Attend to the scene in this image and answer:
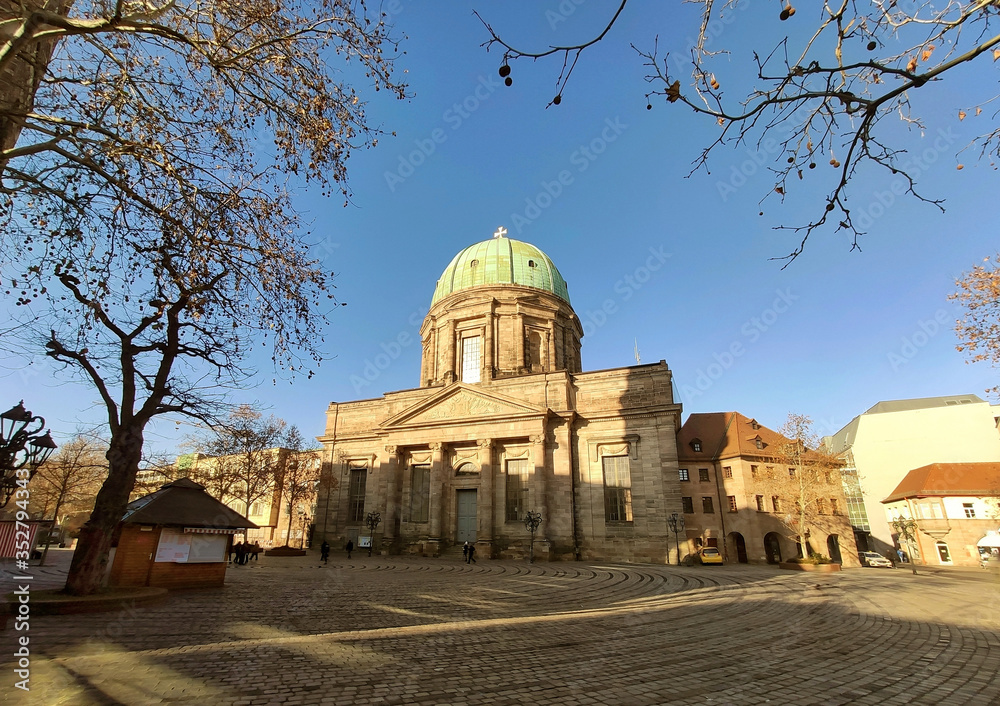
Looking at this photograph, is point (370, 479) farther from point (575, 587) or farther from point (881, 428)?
point (881, 428)

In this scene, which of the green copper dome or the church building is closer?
the church building

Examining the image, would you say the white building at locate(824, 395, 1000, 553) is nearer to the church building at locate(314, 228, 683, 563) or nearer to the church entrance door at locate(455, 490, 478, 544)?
the church building at locate(314, 228, 683, 563)

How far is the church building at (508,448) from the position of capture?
3127 centimetres

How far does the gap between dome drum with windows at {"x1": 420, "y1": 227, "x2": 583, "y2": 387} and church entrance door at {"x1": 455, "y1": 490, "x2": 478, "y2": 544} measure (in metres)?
8.97

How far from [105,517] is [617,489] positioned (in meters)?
26.9

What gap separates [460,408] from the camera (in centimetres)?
3569

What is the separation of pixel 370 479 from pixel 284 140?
33639mm

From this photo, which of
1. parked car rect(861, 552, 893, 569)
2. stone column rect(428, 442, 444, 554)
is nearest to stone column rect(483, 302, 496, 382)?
stone column rect(428, 442, 444, 554)

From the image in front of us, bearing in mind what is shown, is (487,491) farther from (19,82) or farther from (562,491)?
(19,82)

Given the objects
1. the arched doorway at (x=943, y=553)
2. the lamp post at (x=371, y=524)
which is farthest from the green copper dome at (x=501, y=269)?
the arched doorway at (x=943, y=553)

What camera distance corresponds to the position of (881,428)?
5638 centimetres

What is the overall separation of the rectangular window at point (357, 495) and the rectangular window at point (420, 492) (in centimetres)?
452

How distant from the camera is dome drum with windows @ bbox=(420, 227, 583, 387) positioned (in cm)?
4081

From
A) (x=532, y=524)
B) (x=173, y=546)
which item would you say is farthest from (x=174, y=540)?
(x=532, y=524)
